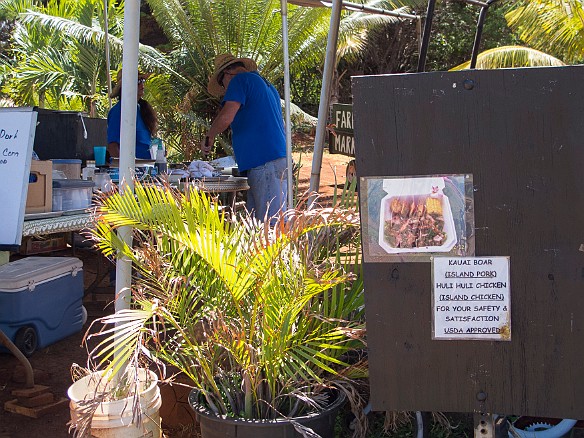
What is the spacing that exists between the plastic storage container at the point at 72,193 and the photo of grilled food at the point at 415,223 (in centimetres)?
252

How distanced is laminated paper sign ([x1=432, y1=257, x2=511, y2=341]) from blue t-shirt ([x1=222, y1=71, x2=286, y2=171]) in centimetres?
347

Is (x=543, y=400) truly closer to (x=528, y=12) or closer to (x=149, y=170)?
(x=149, y=170)

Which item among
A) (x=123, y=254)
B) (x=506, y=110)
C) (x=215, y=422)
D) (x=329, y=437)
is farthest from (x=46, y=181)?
(x=506, y=110)

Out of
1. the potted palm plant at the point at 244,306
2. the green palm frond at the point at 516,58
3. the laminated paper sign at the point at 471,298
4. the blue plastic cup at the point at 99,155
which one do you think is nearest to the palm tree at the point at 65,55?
the green palm frond at the point at 516,58

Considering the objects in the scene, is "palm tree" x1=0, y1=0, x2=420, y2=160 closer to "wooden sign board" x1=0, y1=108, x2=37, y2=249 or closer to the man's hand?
the man's hand

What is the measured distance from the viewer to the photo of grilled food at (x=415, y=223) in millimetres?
2268

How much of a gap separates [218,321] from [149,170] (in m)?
2.92

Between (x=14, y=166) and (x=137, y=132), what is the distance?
2.72 m

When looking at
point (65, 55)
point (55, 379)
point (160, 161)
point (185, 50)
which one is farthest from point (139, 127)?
point (65, 55)

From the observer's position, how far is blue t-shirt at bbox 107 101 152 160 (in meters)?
6.37

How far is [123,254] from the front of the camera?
3082 millimetres

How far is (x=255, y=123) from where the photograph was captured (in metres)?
5.64

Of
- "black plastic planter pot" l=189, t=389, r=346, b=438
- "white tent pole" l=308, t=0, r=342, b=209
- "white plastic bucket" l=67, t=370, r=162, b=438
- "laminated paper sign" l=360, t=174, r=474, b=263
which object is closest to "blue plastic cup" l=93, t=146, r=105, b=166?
"white tent pole" l=308, t=0, r=342, b=209

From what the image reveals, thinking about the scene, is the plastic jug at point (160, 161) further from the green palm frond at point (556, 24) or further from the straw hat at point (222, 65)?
the green palm frond at point (556, 24)
